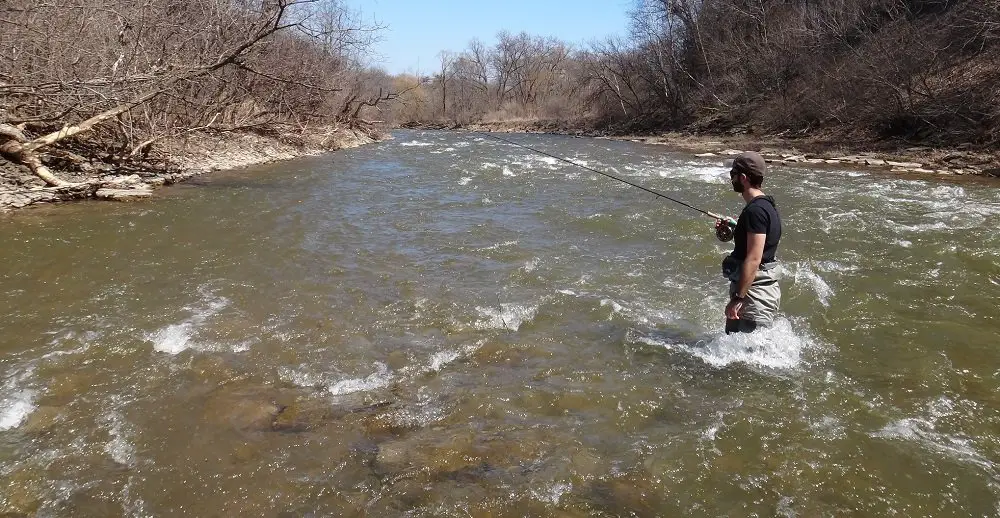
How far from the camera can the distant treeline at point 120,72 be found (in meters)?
11.2

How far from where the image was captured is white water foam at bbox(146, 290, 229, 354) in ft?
16.9

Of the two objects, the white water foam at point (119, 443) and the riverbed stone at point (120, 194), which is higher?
the riverbed stone at point (120, 194)

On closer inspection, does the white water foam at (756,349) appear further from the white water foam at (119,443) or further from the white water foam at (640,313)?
the white water foam at (119,443)

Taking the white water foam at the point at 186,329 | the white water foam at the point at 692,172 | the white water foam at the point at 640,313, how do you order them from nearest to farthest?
the white water foam at the point at 186,329
the white water foam at the point at 640,313
the white water foam at the point at 692,172

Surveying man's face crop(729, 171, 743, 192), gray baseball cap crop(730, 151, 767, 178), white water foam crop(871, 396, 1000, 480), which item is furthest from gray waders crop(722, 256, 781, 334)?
white water foam crop(871, 396, 1000, 480)

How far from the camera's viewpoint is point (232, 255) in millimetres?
8117

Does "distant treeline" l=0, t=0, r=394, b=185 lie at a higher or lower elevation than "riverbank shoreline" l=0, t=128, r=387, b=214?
higher

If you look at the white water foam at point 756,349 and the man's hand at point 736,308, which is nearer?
the man's hand at point 736,308

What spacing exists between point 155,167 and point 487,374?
44.6ft

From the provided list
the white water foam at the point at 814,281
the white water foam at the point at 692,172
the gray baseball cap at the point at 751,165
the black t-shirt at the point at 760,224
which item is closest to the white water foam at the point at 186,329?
the black t-shirt at the point at 760,224

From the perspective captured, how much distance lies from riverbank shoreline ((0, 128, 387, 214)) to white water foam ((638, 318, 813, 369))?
11.4m

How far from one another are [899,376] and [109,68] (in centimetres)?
1603

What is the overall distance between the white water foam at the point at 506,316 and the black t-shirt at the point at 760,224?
7.50ft

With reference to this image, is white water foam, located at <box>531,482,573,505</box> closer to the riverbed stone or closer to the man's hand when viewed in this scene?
the man's hand
